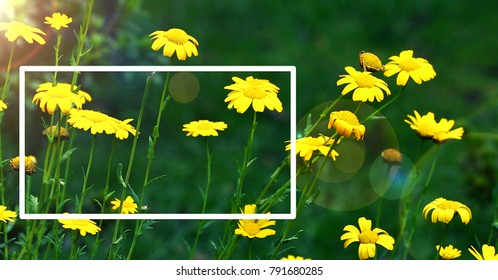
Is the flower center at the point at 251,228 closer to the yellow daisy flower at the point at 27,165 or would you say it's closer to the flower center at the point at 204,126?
the flower center at the point at 204,126

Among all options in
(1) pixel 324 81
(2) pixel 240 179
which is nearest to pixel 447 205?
(2) pixel 240 179

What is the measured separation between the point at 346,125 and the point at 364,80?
12cm

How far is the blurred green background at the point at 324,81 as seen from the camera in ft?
7.66

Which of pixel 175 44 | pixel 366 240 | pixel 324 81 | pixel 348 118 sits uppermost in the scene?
pixel 324 81

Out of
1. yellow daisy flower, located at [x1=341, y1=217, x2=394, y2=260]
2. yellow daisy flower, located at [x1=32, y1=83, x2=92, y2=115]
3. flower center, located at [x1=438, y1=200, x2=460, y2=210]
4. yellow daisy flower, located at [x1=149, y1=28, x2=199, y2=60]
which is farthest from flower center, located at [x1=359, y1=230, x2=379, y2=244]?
yellow daisy flower, located at [x1=32, y1=83, x2=92, y2=115]

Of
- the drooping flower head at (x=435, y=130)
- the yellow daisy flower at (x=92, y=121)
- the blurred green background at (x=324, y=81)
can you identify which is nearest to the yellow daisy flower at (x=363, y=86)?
the drooping flower head at (x=435, y=130)

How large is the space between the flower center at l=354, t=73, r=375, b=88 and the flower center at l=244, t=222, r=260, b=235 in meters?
0.30

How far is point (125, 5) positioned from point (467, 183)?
120cm

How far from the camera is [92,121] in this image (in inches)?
48.3

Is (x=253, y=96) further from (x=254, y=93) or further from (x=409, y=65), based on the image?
(x=409, y=65)

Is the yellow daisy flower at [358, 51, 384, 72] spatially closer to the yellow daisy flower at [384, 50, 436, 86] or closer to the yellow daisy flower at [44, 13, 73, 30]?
the yellow daisy flower at [384, 50, 436, 86]

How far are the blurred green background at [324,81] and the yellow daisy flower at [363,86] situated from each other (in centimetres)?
106
